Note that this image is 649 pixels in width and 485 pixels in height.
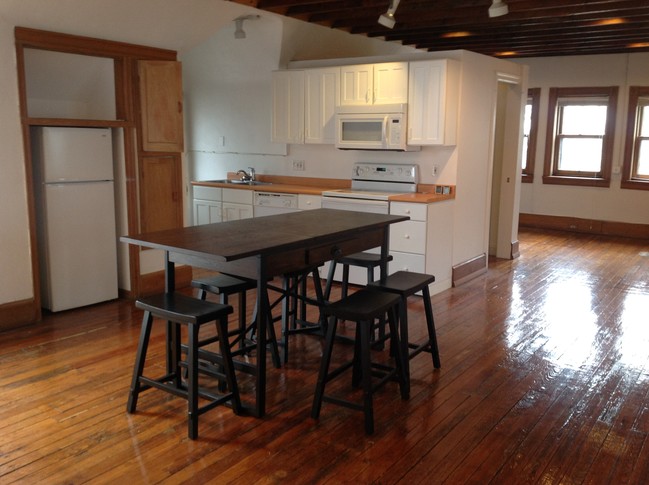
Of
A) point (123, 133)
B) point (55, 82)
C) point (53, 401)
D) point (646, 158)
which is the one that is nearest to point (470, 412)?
point (53, 401)

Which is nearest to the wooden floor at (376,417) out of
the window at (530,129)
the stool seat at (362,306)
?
the stool seat at (362,306)

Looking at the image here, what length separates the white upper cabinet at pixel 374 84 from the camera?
5660 mm

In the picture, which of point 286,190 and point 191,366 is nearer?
point 191,366

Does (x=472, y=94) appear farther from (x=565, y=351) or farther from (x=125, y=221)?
(x=125, y=221)

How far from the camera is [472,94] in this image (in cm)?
581

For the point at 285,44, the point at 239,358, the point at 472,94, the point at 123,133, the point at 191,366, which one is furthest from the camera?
Answer: the point at 285,44

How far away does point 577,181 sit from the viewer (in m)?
9.25

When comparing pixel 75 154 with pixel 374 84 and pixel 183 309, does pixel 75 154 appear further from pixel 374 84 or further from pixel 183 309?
pixel 374 84

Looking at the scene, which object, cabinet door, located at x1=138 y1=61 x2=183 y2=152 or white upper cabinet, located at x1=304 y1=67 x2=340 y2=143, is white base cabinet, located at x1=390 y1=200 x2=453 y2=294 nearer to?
white upper cabinet, located at x1=304 y1=67 x2=340 y2=143

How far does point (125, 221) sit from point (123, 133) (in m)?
0.75

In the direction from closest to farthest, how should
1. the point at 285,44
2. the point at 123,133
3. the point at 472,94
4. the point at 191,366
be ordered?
1. the point at 191,366
2. the point at 123,133
3. the point at 472,94
4. the point at 285,44

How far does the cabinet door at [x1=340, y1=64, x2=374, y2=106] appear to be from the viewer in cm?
586

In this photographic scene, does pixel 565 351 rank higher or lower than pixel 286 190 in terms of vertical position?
lower

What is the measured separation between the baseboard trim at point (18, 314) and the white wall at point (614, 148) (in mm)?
7536
